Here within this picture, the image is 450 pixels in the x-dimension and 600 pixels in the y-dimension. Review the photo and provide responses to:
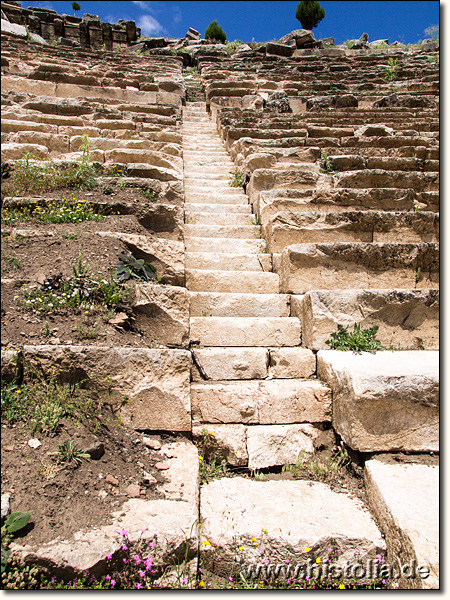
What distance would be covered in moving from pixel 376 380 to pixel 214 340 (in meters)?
1.40

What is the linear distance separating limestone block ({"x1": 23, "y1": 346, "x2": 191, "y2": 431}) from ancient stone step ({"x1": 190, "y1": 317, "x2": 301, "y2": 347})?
0.71m

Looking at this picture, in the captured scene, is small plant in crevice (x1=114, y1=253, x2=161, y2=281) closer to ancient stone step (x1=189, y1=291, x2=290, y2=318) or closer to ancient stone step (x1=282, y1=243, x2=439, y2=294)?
ancient stone step (x1=189, y1=291, x2=290, y2=318)

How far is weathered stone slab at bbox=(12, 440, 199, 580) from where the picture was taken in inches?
71.9

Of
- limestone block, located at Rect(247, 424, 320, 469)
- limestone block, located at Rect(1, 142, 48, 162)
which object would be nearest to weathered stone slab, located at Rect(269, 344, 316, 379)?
limestone block, located at Rect(247, 424, 320, 469)

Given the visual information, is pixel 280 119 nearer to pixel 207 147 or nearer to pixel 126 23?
pixel 207 147

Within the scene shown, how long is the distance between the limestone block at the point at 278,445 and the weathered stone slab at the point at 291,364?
1.52 ft

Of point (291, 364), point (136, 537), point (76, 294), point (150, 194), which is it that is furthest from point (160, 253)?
point (136, 537)

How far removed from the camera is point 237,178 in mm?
6176

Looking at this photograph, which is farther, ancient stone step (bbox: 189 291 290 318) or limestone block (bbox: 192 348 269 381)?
ancient stone step (bbox: 189 291 290 318)

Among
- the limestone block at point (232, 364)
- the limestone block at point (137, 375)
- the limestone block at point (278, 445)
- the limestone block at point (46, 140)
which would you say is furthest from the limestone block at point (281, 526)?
the limestone block at point (46, 140)

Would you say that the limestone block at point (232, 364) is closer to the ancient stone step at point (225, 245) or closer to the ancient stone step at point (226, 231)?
the ancient stone step at point (225, 245)

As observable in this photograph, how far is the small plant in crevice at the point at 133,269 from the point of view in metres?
3.34
